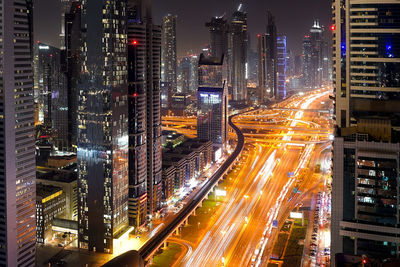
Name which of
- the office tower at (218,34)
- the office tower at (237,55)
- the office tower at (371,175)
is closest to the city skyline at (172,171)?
the office tower at (371,175)

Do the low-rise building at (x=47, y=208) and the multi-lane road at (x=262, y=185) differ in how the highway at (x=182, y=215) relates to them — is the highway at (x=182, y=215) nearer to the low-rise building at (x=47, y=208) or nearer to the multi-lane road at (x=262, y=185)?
the multi-lane road at (x=262, y=185)

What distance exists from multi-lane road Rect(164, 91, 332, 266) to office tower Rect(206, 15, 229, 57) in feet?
83.4

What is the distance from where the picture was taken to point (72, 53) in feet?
297

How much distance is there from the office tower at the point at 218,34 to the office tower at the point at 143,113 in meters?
85.6

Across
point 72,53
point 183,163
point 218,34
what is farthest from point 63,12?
point 218,34

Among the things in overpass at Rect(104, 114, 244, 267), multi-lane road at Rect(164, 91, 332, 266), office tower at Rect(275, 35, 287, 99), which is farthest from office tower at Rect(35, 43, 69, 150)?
office tower at Rect(275, 35, 287, 99)

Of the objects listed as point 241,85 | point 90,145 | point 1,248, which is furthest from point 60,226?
point 241,85

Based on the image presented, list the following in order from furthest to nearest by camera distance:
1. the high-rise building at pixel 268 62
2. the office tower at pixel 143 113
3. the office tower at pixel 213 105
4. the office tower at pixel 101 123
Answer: the high-rise building at pixel 268 62 < the office tower at pixel 213 105 < the office tower at pixel 143 113 < the office tower at pixel 101 123

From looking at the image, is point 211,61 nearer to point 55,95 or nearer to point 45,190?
point 55,95

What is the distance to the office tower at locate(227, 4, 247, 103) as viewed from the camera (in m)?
167

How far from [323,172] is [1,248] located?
52.9 metres

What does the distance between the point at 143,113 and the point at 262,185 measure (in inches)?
952

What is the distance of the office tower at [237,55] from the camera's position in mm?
166925

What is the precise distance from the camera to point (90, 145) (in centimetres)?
5397
